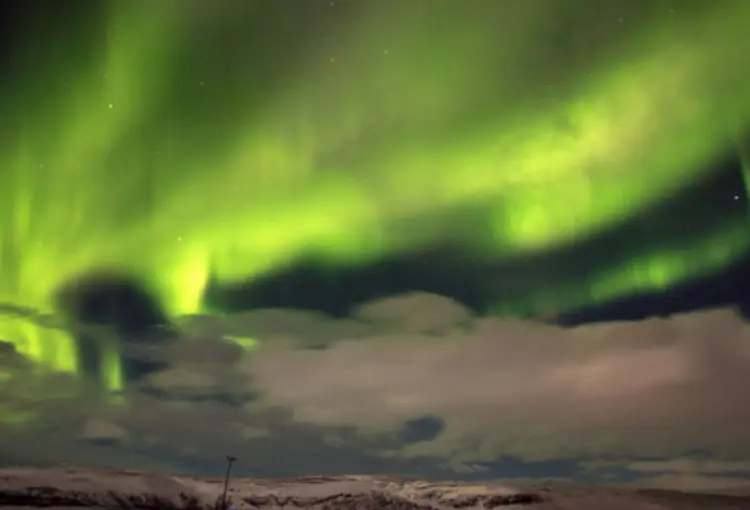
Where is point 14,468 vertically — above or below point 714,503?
above

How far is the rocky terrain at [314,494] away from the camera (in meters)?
54.6

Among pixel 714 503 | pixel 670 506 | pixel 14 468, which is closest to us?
pixel 14 468

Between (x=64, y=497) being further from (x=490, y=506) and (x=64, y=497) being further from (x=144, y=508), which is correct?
(x=490, y=506)

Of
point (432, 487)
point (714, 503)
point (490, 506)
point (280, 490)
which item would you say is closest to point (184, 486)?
point (280, 490)

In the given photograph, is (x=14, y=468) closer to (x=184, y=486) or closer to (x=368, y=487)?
(x=184, y=486)

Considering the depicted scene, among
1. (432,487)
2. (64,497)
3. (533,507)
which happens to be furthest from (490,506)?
(64,497)

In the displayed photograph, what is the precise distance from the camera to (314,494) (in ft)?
215

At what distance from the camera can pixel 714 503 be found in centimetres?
5781

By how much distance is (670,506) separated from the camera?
2459 inches

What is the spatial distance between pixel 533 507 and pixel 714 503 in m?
15.3

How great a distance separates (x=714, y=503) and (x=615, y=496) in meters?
11.8

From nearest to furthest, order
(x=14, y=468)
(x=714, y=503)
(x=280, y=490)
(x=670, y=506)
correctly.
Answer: (x=14, y=468) < (x=714, y=503) < (x=670, y=506) < (x=280, y=490)

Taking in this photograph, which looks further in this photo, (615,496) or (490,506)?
(615,496)

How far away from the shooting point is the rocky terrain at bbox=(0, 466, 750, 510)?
179 ft
